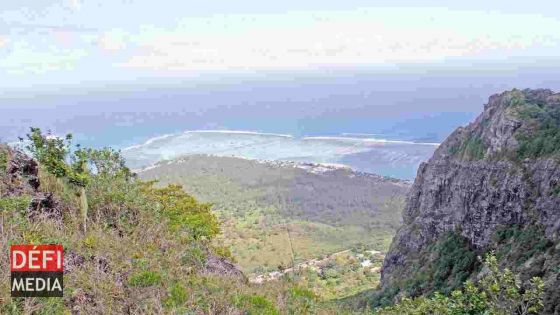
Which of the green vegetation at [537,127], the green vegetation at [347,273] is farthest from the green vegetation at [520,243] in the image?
the green vegetation at [347,273]

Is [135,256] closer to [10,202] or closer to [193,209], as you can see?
[10,202]

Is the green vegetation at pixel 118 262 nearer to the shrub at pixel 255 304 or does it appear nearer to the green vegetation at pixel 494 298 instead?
the shrub at pixel 255 304

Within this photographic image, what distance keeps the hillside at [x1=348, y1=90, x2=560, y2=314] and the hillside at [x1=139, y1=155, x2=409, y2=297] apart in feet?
51.1

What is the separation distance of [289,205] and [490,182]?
86231 mm

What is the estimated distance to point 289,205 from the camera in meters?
120

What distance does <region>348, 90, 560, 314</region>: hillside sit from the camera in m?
27.8

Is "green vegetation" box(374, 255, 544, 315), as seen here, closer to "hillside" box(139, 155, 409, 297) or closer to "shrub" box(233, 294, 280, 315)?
"shrub" box(233, 294, 280, 315)

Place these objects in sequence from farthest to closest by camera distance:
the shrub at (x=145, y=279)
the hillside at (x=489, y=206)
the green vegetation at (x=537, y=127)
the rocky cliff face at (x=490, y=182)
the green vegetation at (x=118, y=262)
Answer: the green vegetation at (x=537, y=127), the rocky cliff face at (x=490, y=182), the hillside at (x=489, y=206), the shrub at (x=145, y=279), the green vegetation at (x=118, y=262)

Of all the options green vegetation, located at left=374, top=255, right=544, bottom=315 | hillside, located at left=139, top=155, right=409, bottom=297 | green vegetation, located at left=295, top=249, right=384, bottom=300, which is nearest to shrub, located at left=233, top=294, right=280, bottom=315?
green vegetation, located at left=374, top=255, right=544, bottom=315

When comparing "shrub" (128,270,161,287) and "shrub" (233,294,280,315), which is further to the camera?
"shrub" (233,294,280,315)

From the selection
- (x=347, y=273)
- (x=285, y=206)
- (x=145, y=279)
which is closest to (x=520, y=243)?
(x=145, y=279)

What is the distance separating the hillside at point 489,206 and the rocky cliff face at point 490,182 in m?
0.07

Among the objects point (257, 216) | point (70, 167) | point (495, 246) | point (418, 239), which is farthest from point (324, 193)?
point (70, 167)

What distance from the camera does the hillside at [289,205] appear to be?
84688mm
